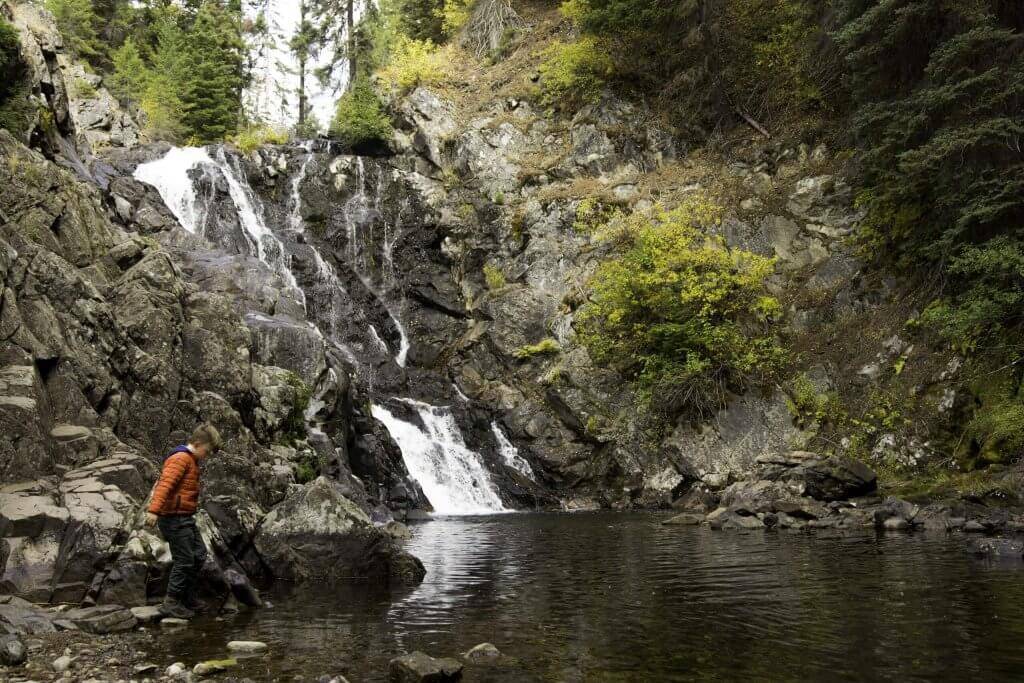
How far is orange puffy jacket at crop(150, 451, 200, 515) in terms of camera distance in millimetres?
7887

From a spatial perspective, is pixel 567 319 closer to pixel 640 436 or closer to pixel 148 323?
pixel 640 436

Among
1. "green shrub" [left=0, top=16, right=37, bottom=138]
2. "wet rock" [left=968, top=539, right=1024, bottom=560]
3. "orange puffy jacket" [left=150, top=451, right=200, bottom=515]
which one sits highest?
"green shrub" [left=0, top=16, right=37, bottom=138]

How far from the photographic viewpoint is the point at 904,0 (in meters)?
19.3

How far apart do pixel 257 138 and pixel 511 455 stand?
2480 centimetres

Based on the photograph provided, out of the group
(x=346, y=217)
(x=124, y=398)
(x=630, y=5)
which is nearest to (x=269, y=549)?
(x=124, y=398)

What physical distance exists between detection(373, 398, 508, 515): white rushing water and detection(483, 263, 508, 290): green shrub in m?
7.35

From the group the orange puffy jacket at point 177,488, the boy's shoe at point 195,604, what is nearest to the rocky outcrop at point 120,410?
the boy's shoe at point 195,604

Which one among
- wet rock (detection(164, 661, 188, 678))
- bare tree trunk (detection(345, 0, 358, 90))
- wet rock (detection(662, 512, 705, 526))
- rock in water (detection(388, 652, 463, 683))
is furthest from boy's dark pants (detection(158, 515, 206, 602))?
bare tree trunk (detection(345, 0, 358, 90))

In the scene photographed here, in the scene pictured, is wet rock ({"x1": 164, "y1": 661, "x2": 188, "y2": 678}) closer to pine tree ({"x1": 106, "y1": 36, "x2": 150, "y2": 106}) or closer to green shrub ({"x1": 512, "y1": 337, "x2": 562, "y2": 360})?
green shrub ({"x1": 512, "y1": 337, "x2": 562, "y2": 360})

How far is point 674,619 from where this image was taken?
753 centimetres

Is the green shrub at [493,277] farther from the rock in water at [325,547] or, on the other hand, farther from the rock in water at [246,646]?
the rock in water at [246,646]

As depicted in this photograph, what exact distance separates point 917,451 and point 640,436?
26.2 feet

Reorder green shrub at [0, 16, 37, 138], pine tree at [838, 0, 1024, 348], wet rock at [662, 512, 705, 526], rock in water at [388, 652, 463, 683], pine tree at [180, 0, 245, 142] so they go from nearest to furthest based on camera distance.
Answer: rock in water at [388, 652, 463, 683], green shrub at [0, 16, 37, 138], pine tree at [838, 0, 1024, 348], wet rock at [662, 512, 705, 526], pine tree at [180, 0, 245, 142]

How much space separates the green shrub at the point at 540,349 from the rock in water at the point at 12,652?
69.3ft
